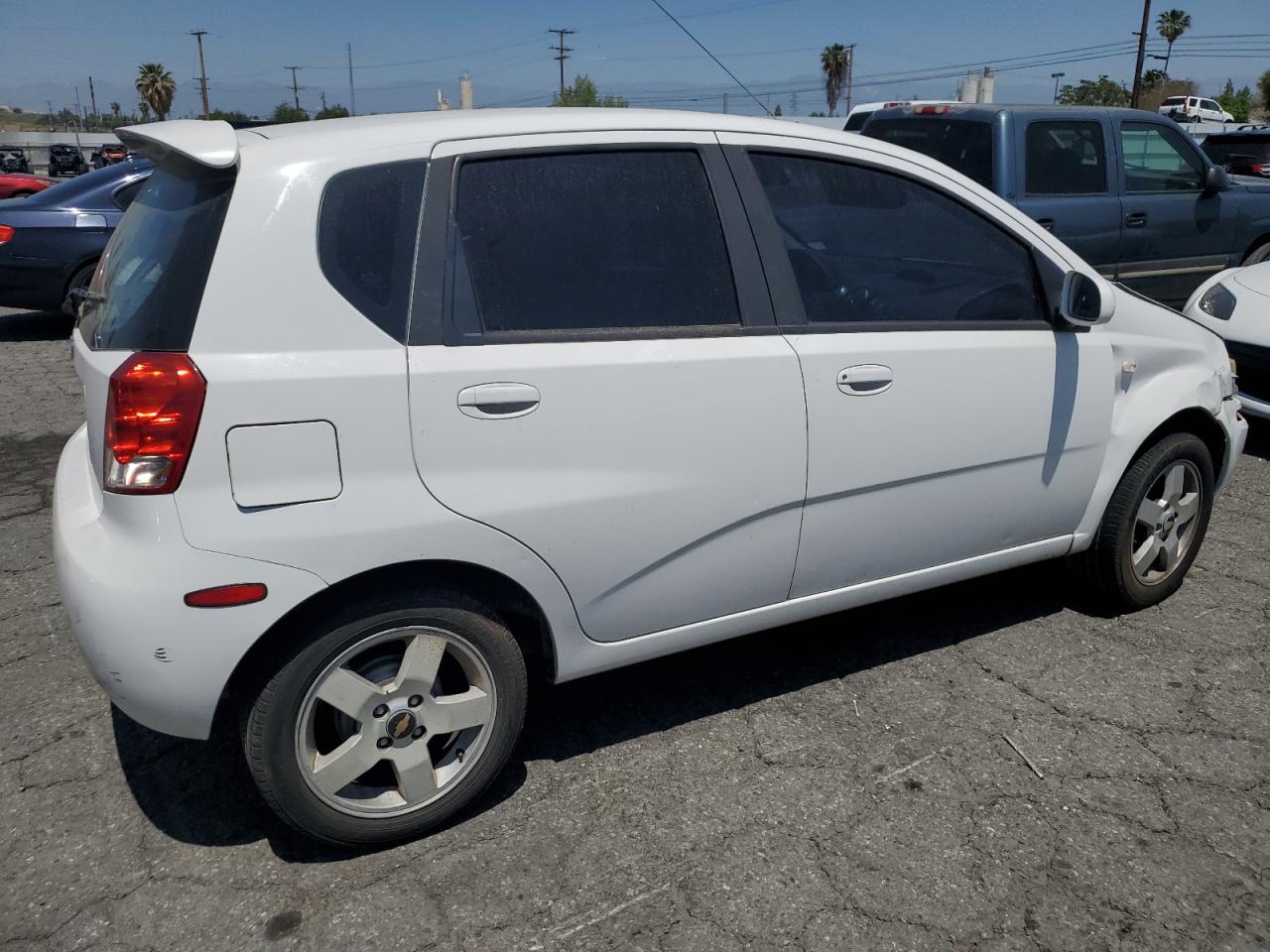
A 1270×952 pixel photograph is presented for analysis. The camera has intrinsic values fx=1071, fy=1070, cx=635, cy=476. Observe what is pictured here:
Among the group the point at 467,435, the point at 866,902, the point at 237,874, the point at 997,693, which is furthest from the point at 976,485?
the point at 237,874

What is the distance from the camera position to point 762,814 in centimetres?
284

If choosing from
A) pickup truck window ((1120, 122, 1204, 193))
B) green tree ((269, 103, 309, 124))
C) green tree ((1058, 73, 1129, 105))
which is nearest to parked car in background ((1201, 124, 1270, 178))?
pickup truck window ((1120, 122, 1204, 193))

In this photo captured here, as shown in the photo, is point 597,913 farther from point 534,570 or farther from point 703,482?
point 703,482

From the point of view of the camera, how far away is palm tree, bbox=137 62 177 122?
76.3 m

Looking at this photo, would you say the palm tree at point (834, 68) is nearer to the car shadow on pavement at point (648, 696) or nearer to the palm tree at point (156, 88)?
the palm tree at point (156, 88)

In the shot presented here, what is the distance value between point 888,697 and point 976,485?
2.40ft

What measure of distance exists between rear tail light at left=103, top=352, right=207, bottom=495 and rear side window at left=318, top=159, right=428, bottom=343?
39cm

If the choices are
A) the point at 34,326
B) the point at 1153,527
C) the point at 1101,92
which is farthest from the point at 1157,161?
the point at 1101,92

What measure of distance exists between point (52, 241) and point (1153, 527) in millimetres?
8262

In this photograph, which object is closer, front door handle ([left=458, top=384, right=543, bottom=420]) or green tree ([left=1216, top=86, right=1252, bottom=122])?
→ front door handle ([left=458, top=384, right=543, bottom=420])

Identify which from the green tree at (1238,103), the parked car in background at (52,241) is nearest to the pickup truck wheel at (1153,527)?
the parked car in background at (52,241)

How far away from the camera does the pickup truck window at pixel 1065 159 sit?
6941 mm

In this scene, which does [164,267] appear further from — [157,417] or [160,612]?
[160,612]

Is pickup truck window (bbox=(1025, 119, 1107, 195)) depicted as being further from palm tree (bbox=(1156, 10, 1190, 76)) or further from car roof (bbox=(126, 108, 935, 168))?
palm tree (bbox=(1156, 10, 1190, 76))
